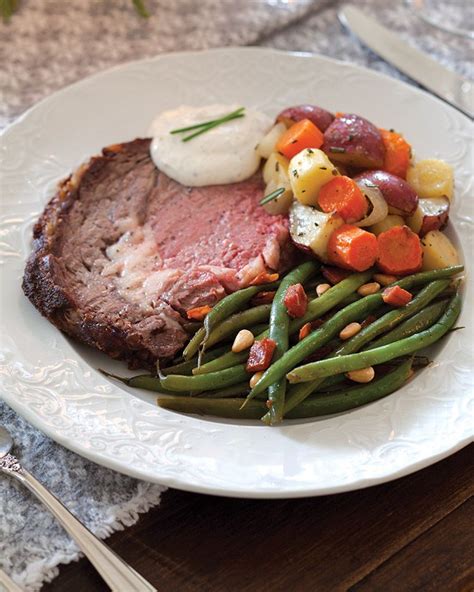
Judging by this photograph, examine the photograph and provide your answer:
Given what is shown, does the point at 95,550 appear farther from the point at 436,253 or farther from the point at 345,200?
the point at 436,253

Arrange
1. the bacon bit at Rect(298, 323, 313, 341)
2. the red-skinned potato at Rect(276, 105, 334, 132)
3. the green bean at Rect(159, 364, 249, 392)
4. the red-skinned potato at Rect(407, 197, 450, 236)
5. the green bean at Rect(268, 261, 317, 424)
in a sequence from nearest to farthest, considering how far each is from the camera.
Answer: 1. the green bean at Rect(268, 261, 317, 424)
2. the green bean at Rect(159, 364, 249, 392)
3. the bacon bit at Rect(298, 323, 313, 341)
4. the red-skinned potato at Rect(407, 197, 450, 236)
5. the red-skinned potato at Rect(276, 105, 334, 132)

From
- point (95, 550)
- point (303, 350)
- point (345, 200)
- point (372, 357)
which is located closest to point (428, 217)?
point (345, 200)

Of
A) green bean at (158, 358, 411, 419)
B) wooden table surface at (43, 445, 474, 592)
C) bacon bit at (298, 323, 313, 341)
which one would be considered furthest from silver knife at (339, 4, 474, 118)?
wooden table surface at (43, 445, 474, 592)

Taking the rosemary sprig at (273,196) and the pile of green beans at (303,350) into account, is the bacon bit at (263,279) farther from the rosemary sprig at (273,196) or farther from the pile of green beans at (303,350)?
the rosemary sprig at (273,196)

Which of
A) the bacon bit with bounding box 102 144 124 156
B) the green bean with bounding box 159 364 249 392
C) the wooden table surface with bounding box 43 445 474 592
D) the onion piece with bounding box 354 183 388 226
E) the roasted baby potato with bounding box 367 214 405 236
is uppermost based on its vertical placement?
the onion piece with bounding box 354 183 388 226

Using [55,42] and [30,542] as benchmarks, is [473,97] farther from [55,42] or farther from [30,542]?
[30,542]

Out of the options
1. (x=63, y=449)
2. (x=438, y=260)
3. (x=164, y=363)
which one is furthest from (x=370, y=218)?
(x=63, y=449)

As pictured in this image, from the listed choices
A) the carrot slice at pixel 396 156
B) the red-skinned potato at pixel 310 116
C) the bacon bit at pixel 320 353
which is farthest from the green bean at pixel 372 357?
the red-skinned potato at pixel 310 116

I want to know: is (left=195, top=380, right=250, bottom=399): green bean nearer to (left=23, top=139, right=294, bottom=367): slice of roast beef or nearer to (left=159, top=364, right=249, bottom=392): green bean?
(left=159, top=364, right=249, bottom=392): green bean
